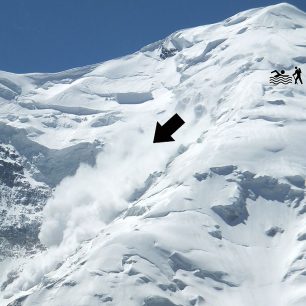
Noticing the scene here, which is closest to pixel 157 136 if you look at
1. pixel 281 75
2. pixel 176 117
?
pixel 176 117

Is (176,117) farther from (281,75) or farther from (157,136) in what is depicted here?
(281,75)
